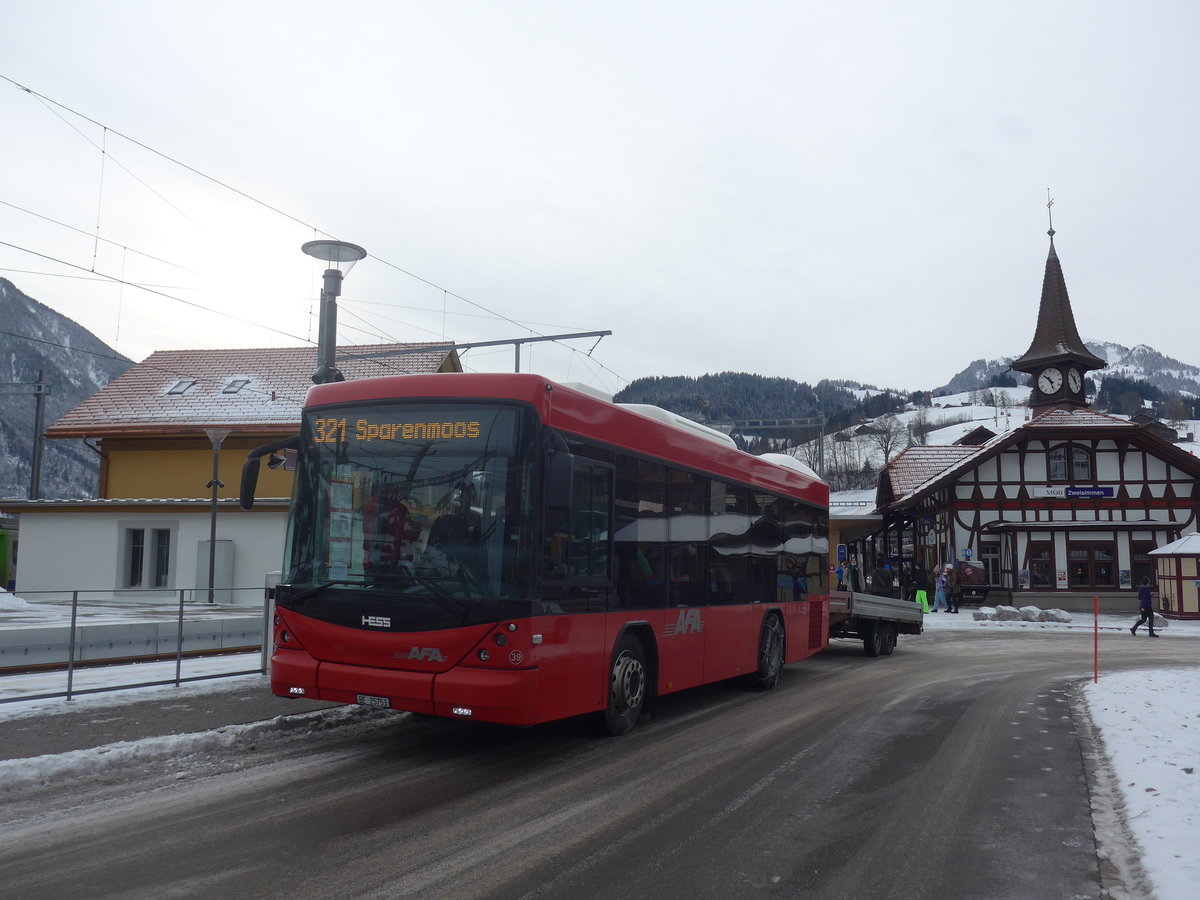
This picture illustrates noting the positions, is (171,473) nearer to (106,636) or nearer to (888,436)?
(106,636)

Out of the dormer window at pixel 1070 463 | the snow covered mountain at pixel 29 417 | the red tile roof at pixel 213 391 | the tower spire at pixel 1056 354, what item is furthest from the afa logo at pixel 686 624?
the snow covered mountain at pixel 29 417

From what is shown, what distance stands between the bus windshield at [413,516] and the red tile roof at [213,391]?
20434mm

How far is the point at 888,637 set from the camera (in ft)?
59.8

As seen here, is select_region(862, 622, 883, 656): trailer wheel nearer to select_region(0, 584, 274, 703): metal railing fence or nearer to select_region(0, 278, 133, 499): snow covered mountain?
select_region(0, 584, 274, 703): metal railing fence

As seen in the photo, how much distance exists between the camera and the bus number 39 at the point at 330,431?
7.72 m

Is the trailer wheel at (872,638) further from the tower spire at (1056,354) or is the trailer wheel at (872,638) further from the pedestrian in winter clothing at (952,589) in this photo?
the tower spire at (1056,354)

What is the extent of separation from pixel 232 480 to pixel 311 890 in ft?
87.0

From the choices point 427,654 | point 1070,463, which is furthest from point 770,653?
point 1070,463

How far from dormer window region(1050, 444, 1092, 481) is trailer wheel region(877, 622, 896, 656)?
2602 cm

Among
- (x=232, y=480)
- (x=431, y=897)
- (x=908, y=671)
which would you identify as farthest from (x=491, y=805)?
(x=232, y=480)

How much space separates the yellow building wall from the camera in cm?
2916

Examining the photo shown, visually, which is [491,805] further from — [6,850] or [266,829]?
[6,850]

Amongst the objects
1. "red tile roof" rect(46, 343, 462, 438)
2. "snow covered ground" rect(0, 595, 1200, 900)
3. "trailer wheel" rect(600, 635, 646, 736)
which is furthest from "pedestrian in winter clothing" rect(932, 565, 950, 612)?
"trailer wheel" rect(600, 635, 646, 736)

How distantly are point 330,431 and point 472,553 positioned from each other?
1.70 meters
